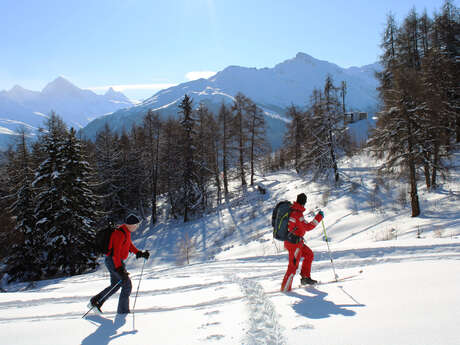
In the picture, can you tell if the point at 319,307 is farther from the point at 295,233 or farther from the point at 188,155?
the point at 188,155

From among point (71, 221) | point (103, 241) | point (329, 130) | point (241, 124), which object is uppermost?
point (241, 124)

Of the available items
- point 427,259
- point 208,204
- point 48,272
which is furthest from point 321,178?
point 48,272

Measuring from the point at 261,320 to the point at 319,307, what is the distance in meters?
1.05

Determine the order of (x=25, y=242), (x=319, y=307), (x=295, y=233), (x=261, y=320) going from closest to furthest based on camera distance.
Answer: (x=261, y=320)
(x=319, y=307)
(x=295, y=233)
(x=25, y=242)

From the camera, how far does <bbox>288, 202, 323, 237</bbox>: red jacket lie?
5445mm

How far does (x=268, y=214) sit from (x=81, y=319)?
1815cm

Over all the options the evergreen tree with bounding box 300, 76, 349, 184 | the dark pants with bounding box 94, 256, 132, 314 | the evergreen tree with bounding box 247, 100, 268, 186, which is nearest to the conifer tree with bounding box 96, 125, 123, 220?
the evergreen tree with bounding box 247, 100, 268, 186

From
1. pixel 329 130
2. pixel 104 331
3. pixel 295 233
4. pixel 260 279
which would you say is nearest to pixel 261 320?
pixel 295 233

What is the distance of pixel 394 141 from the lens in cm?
1434

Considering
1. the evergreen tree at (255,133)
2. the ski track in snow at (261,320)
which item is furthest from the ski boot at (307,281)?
the evergreen tree at (255,133)

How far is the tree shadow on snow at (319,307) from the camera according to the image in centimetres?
402

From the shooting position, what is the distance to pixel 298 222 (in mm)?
5465

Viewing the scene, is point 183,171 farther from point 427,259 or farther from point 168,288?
point 427,259

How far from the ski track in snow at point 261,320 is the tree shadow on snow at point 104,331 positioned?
1861mm
